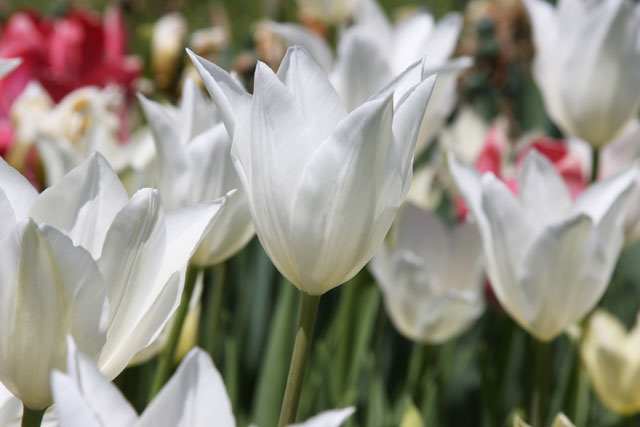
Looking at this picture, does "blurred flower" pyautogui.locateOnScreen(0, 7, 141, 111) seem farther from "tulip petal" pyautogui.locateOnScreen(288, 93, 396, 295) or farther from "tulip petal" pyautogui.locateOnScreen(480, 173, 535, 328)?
"tulip petal" pyautogui.locateOnScreen(288, 93, 396, 295)

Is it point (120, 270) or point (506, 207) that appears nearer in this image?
point (120, 270)

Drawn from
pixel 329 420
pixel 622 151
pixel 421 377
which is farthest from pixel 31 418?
pixel 622 151

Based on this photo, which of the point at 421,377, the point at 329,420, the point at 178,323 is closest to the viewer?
the point at 329,420

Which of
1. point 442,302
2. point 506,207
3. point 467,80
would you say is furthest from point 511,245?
point 467,80

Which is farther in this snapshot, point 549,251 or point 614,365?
point 614,365

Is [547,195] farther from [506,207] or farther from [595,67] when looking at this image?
[595,67]

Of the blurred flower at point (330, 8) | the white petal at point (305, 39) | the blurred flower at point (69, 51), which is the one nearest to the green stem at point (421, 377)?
the white petal at point (305, 39)

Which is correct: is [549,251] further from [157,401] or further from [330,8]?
[330,8]
